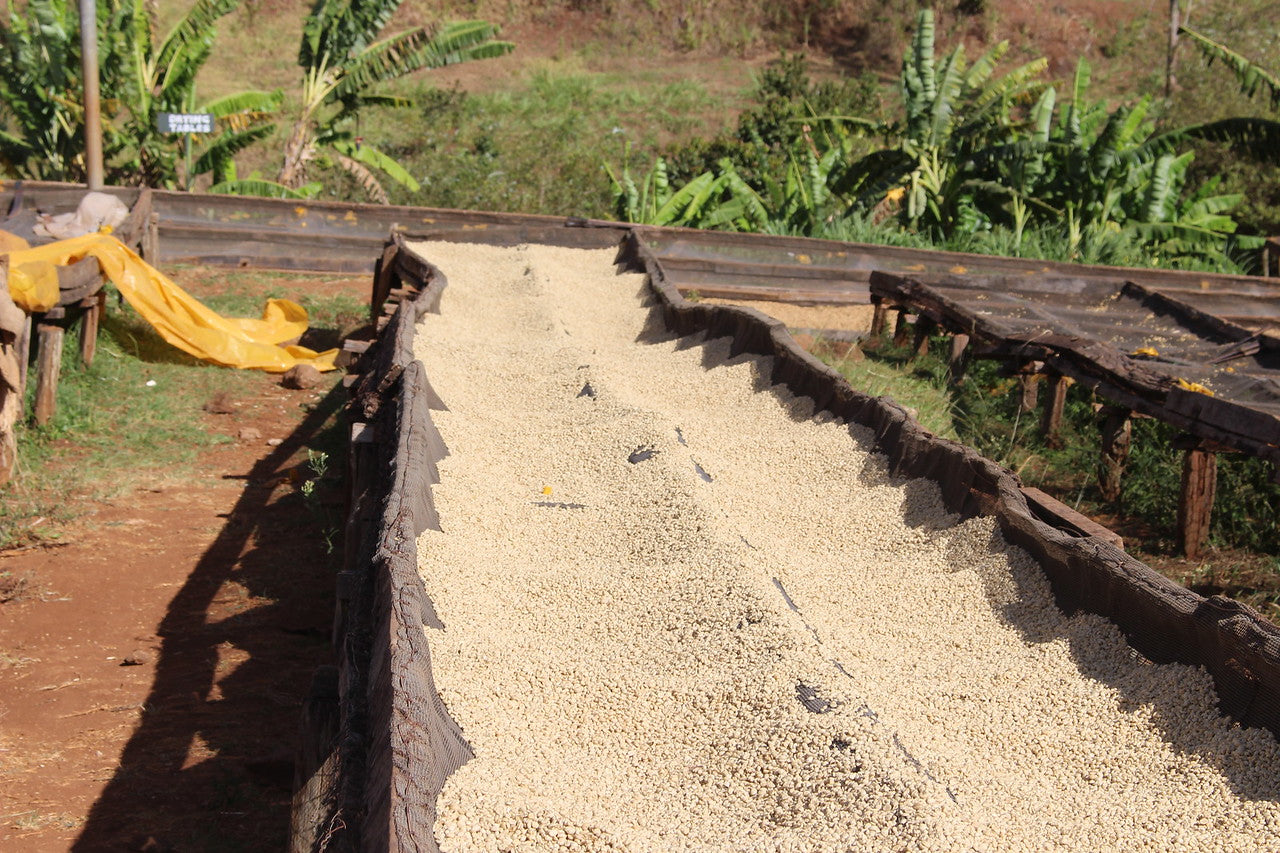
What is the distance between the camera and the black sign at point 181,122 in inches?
422

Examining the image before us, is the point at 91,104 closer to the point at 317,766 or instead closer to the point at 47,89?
the point at 47,89

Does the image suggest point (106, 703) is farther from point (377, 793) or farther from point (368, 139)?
point (368, 139)

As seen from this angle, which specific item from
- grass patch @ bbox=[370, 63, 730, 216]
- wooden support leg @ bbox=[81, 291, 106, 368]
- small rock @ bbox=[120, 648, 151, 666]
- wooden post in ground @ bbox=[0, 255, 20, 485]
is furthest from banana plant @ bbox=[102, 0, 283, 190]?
small rock @ bbox=[120, 648, 151, 666]

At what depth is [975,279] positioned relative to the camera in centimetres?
1005

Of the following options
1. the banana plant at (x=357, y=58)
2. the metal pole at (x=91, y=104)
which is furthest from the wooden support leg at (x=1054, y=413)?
the metal pole at (x=91, y=104)

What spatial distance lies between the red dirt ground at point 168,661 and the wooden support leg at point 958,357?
15.2 ft

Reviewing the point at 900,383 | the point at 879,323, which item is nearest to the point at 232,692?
the point at 900,383

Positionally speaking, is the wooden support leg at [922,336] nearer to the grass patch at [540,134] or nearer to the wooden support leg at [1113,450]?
the wooden support leg at [1113,450]

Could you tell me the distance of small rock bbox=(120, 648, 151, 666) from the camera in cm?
522

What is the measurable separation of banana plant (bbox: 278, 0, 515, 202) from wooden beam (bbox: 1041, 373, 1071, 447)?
784 centimetres

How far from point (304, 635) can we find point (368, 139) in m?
15.2

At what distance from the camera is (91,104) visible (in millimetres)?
10680

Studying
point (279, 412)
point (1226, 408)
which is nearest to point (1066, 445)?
point (1226, 408)

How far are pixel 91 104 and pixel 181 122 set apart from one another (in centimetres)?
80
